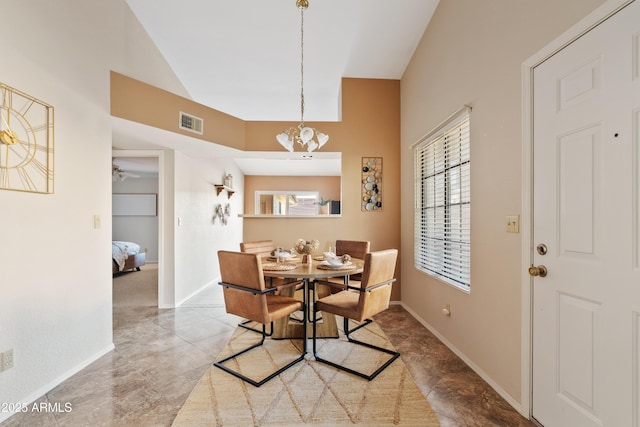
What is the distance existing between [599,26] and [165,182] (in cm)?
410

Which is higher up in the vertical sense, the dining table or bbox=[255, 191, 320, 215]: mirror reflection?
bbox=[255, 191, 320, 215]: mirror reflection

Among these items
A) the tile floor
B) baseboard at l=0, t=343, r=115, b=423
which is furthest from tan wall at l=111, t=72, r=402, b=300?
baseboard at l=0, t=343, r=115, b=423

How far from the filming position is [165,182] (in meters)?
3.60

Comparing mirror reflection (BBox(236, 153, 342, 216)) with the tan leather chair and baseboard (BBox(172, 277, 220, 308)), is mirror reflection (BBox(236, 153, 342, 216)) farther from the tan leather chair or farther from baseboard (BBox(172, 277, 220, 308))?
the tan leather chair

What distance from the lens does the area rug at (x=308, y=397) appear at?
158 centimetres

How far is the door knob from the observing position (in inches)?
58.7

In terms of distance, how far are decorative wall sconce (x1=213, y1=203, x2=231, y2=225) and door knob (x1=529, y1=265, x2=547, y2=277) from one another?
4.85 meters

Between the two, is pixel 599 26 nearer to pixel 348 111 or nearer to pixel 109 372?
pixel 348 111

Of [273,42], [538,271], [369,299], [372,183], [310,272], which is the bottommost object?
[369,299]

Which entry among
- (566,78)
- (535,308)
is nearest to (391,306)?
(535,308)

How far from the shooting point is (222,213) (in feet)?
18.4

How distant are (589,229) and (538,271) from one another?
0.35 metres

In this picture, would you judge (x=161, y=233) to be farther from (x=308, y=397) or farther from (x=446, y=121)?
(x=446, y=121)

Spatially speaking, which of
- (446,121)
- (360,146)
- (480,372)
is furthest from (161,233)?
(480,372)
